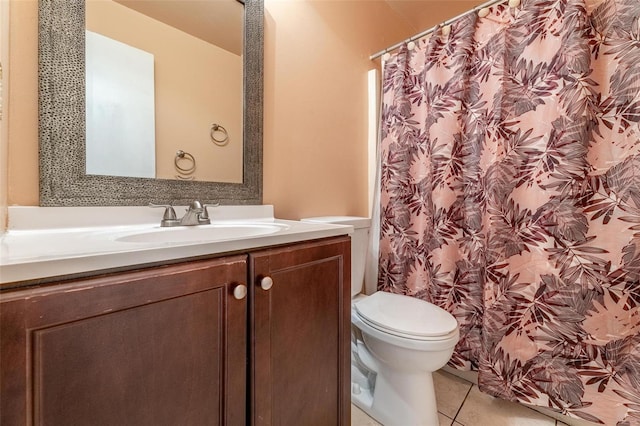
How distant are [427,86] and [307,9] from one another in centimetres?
75

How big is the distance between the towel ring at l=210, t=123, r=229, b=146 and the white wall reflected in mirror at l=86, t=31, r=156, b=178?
0.22 meters

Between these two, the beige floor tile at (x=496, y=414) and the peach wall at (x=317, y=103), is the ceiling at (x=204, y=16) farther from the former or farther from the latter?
the beige floor tile at (x=496, y=414)

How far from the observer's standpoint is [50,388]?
0.41 metres

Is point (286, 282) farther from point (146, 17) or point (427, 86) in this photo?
point (427, 86)

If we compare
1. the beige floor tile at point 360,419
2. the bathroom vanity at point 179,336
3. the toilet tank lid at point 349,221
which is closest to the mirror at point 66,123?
the bathroom vanity at point 179,336

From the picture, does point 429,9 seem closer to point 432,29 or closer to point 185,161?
point 432,29

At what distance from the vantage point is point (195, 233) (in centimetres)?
91

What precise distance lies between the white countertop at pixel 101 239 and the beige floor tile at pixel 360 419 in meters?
0.89

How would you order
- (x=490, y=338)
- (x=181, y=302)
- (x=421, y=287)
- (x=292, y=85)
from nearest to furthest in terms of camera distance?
(x=181, y=302), (x=490, y=338), (x=292, y=85), (x=421, y=287)

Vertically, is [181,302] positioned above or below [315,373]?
above

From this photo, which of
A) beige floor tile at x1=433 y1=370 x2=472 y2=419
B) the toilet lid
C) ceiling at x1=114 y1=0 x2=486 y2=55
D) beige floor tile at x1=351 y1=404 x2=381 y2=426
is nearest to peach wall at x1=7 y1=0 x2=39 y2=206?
ceiling at x1=114 y1=0 x2=486 y2=55

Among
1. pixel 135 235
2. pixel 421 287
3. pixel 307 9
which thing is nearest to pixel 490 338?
pixel 421 287

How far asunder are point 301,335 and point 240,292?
0.25 meters

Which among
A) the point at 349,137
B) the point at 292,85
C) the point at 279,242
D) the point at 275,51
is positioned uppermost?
the point at 275,51
